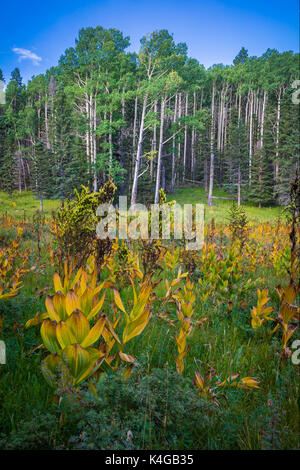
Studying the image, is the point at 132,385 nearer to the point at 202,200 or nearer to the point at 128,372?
the point at 128,372

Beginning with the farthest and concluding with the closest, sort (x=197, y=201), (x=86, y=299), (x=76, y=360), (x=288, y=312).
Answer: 1. (x=197, y=201)
2. (x=288, y=312)
3. (x=86, y=299)
4. (x=76, y=360)

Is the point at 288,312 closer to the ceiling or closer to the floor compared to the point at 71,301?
closer to the floor

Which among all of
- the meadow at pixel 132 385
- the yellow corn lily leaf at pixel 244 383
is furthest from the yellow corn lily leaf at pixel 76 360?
the yellow corn lily leaf at pixel 244 383

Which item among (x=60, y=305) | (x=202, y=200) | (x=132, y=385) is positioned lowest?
(x=132, y=385)

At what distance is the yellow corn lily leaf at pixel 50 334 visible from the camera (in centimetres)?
110

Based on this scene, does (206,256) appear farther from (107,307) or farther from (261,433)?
(261,433)

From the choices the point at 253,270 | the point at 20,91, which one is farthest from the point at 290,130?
the point at 20,91

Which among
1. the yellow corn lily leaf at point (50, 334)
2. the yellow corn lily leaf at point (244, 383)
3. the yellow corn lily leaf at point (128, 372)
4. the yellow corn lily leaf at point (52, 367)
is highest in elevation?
the yellow corn lily leaf at point (50, 334)

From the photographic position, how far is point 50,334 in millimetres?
1127

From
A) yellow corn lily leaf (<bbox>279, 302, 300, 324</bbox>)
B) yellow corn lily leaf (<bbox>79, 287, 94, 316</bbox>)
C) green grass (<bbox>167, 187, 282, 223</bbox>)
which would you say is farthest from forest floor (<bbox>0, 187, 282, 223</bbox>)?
yellow corn lily leaf (<bbox>79, 287, 94, 316</bbox>)

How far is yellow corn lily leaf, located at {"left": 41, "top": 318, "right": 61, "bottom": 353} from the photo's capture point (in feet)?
3.61

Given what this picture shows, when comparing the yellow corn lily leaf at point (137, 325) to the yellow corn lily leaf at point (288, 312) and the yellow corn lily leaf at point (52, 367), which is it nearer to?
the yellow corn lily leaf at point (52, 367)

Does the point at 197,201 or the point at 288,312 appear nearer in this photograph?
the point at 288,312

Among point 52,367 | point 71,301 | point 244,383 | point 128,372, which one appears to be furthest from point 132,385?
point 244,383
